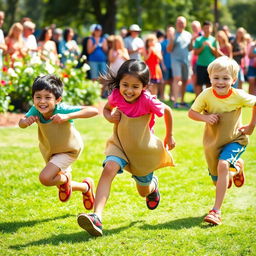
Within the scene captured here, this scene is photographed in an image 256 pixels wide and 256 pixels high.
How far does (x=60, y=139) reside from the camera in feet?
17.8

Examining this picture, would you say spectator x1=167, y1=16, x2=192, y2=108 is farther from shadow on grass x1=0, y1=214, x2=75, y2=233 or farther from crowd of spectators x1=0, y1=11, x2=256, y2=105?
shadow on grass x1=0, y1=214, x2=75, y2=233

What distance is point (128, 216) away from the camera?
5.56 m

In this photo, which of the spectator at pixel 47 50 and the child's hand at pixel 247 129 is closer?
the child's hand at pixel 247 129

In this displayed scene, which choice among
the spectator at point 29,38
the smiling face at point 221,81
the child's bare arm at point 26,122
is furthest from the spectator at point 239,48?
the child's bare arm at point 26,122

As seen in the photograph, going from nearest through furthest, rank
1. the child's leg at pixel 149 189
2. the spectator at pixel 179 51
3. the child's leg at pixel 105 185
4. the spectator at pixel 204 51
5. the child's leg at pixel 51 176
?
the child's leg at pixel 105 185, the child's leg at pixel 51 176, the child's leg at pixel 149 189, the spectator at pixel 204 51, the spectator at pixel 179 51

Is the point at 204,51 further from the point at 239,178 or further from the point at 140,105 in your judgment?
the point at 140,105

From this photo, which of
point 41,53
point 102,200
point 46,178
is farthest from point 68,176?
point 41,53

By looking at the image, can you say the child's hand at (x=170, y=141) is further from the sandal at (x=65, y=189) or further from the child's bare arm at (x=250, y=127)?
the sandal at (x=65, y=189)

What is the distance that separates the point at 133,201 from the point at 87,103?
306 inches

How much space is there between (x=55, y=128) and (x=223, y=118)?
157 cm

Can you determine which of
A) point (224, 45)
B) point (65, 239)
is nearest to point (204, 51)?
point (224, 45)

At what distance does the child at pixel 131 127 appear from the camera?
5027mm

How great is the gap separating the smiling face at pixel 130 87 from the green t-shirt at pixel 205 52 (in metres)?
8.90

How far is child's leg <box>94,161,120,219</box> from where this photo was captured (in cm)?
494
